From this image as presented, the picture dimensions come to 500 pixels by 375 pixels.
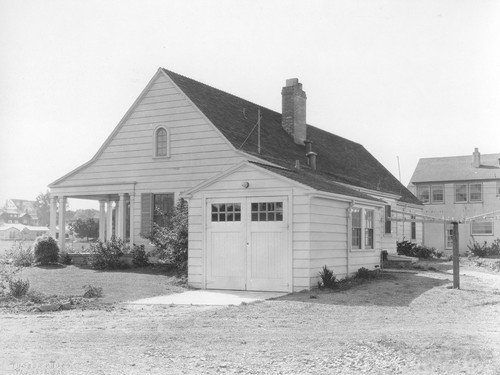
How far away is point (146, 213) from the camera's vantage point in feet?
73.4

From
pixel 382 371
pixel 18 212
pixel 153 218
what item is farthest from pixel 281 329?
pixel 18 212

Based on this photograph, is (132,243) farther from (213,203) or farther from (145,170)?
(213,203)

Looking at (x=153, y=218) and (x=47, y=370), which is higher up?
(x=153, y=218)

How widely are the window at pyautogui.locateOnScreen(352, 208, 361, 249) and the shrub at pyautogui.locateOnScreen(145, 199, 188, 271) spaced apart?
516 centimetres

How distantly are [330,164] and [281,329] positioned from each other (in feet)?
58.8

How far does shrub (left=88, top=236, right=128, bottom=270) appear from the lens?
839 inches

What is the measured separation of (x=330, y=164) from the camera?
26844mm

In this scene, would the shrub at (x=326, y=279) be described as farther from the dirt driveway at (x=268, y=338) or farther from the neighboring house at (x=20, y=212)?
the neighboring house at (x=20, y=212)

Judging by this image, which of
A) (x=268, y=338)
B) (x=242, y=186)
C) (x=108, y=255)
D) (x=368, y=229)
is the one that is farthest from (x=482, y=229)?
(x=268, y=338)

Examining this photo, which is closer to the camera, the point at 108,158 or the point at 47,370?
the point at 47,370

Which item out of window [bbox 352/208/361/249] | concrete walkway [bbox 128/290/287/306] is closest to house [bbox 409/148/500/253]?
window [bbox 352/208/361/249]

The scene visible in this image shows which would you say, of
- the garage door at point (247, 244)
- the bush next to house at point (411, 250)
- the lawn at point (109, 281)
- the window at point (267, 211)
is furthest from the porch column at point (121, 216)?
the bush next to house at point (411, 250)

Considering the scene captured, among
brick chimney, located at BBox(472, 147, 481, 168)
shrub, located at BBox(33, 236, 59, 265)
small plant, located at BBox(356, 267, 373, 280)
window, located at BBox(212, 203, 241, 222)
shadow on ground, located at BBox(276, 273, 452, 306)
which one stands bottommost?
shadow on ground, located at BBox(276, 273, 452, 306)

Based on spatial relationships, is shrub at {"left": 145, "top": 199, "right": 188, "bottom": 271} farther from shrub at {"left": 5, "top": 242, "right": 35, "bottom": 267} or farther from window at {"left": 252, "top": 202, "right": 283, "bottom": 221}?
shrub at {"left": 5, "top": 242, "right": 35, "bottom": 267}
